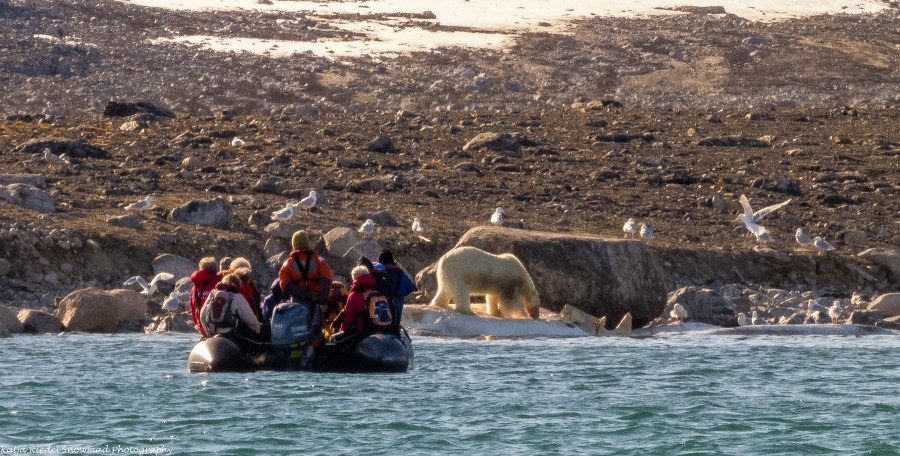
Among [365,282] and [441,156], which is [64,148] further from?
[365,282]

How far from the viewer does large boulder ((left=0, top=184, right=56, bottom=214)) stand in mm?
27062

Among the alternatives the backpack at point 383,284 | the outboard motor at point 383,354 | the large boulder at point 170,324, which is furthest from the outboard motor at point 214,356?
the large boulder at point 170,324

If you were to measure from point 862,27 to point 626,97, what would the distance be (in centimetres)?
2132

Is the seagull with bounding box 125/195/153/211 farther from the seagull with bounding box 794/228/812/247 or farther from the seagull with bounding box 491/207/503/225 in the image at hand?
the seagull with bounding box 794/228/812/247

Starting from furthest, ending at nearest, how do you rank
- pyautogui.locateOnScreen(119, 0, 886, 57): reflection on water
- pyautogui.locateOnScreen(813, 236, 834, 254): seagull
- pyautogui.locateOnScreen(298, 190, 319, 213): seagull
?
pyautogui.locateOnScreen(119, 0, 886, 57): reflection on water → pyautogui.locateOnScreen(813, 236, 834, 254): seagull → pyautogui.locateOnScreen(298, 190, 319, 213): seagull

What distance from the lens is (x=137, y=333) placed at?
22.9m

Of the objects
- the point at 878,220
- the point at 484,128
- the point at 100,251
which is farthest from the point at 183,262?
the point at 484,128

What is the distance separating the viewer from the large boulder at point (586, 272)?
23531 mm

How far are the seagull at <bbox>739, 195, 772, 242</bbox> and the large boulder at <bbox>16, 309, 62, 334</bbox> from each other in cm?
1248

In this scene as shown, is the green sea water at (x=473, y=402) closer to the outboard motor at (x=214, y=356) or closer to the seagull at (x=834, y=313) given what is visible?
the outboard motor at (x=214, y=356)

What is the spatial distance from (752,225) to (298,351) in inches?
504

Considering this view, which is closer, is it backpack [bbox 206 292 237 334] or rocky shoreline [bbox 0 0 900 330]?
backpack [bbox 206 292 237 334]

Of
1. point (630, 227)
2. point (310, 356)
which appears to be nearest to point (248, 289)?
point (310, 356)

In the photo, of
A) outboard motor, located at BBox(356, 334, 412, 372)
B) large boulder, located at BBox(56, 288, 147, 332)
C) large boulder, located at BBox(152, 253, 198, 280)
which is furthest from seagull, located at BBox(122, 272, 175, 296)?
outboard motor, located at BBox(356, 334, 412, 372)
